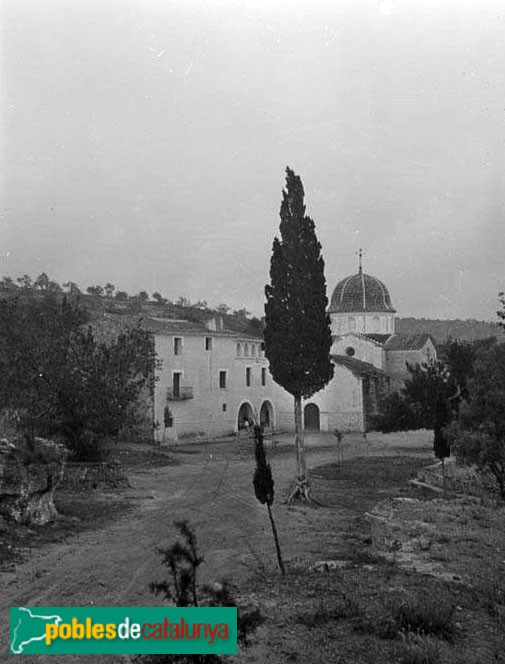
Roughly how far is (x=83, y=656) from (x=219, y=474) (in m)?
20.2

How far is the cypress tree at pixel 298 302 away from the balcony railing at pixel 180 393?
881 inches

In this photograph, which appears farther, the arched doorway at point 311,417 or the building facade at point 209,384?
the arched doorway at point 311,417

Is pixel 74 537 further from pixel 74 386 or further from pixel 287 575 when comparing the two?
pixel 74 386

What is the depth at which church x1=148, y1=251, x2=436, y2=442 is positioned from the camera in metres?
44.1

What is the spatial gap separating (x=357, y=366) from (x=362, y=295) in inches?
333

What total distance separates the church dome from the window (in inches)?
719

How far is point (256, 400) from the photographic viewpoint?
5122cm

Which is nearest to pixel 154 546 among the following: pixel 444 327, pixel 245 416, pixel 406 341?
pixel 245 416

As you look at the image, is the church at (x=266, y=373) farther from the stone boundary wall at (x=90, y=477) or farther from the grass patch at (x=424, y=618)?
the grass patch at (x=424, y=618)

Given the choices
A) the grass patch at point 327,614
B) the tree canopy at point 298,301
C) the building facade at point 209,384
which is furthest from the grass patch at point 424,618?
the building facade at point 209,384

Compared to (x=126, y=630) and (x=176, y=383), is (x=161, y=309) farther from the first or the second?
(x=126, y=630)

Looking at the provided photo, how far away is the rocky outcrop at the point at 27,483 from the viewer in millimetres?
16203

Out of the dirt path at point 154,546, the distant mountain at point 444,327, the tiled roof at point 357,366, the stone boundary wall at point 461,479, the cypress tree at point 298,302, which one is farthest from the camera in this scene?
the distant mountain at point 444,327

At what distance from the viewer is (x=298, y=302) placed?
21.4 m
